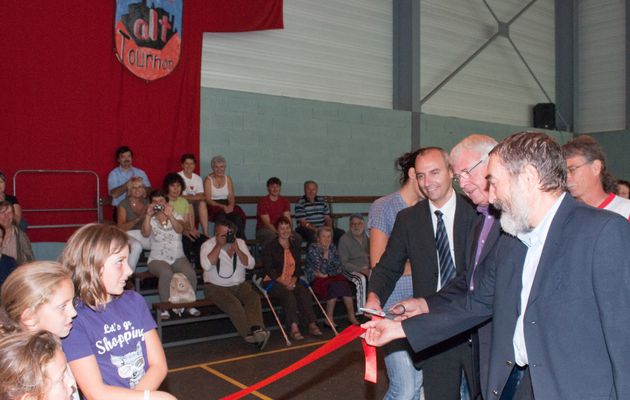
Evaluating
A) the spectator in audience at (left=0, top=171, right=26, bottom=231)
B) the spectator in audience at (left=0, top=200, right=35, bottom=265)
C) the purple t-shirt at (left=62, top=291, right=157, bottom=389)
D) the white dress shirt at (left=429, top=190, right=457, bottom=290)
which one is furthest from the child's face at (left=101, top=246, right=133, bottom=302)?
the spectator in audience at (left=0, top=171, right=26, bottom=231)

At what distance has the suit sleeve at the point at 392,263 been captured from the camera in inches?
144

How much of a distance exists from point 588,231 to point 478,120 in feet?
42.7

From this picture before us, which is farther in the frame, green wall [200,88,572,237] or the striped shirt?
the striped shirt

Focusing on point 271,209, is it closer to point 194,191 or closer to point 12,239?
point 194,191

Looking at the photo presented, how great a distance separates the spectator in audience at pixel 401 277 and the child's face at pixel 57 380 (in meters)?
2.04

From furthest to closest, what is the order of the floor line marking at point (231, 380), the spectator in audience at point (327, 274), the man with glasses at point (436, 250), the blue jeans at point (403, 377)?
the spectator in audience at point (327, 274) < the floor line marking at point (231, 380) < the blue jeans at point (403, 377) < the man with glasses at point (436, 250)

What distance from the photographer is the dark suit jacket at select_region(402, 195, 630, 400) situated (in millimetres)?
1898

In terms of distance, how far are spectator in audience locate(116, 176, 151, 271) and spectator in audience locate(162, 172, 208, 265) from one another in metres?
0.38

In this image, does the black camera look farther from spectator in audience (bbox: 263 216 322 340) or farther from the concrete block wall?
the concrete block wall

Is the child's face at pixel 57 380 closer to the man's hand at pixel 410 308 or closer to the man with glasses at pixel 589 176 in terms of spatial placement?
the man's hand at pixel 410 308

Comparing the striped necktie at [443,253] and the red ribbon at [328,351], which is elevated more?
the striped necktie at [443,253]

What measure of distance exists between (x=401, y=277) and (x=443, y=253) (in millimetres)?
470

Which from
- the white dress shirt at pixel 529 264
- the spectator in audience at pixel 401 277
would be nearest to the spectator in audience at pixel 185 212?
the spectator in audience at pixel 401 277

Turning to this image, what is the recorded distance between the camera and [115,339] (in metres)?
2.78
